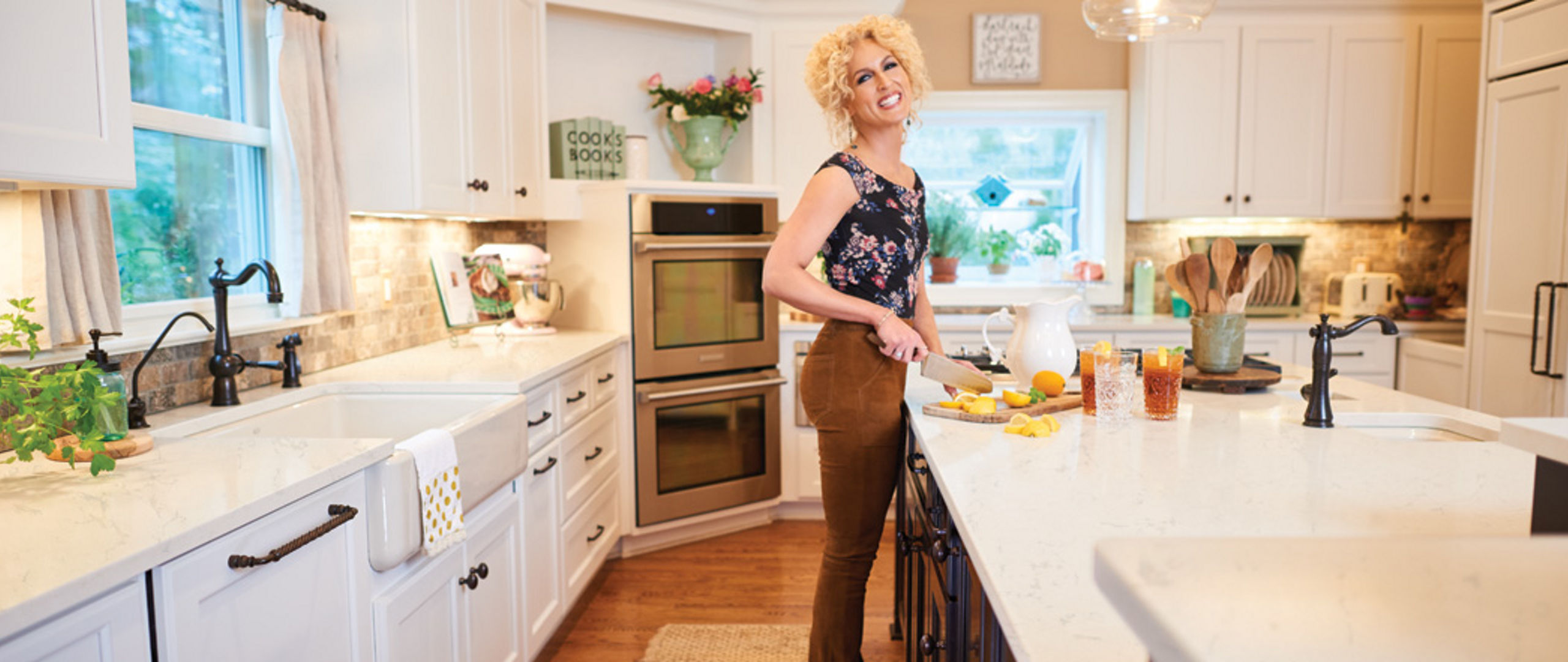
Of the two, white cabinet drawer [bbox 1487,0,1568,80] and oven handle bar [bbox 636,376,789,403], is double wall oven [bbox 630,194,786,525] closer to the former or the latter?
oven handle bar [bbox 636,376,789,403]

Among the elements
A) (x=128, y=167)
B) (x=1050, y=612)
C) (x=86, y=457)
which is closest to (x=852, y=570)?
(x=1050, y=612)

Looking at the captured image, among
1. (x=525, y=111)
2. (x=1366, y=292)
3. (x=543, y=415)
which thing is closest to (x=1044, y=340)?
(x=543, y=415)

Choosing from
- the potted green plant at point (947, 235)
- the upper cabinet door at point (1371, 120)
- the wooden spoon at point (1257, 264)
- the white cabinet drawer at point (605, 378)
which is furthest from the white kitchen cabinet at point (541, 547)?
the upper cabinet door at point (1371, 120)

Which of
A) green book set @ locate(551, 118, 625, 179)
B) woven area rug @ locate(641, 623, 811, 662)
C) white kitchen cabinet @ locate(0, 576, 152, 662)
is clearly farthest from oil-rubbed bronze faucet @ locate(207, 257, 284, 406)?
green book set @ locate(551, 118, 625, 179)

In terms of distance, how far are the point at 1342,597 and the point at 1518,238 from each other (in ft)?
13.3

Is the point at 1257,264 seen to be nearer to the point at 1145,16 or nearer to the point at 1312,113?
the point at 1145,16

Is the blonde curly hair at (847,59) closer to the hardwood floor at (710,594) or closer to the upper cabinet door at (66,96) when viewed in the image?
the upper cabinet door at (66,96)

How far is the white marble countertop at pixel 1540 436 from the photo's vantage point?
88cm

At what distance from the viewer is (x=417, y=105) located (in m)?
2.82

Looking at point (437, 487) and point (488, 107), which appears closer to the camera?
point (437, 487)

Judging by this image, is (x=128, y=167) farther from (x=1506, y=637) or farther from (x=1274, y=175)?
(x=1274, y=175)

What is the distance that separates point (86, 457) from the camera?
150 centimetres

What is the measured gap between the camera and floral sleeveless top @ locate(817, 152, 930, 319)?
208cm

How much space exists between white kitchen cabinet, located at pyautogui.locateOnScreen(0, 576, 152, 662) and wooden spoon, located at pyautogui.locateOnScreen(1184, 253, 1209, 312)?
1.98 meters
